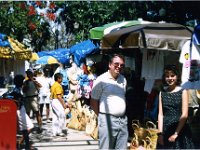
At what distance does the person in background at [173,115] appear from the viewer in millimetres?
4930

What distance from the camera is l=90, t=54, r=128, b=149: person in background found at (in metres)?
5.48

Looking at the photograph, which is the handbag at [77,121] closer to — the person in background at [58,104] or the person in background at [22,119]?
the person in background at [58,104]

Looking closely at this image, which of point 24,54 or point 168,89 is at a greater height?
point 24,54

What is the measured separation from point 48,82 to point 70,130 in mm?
3176

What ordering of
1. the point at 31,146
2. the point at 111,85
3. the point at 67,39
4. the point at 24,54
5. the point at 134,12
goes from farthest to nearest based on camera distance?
the point at 67,39, the point at 134,12, the point at 24,54, the point at 31,146, the point at 111,85

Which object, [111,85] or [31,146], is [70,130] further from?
[111,85]

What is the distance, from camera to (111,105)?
5.48m

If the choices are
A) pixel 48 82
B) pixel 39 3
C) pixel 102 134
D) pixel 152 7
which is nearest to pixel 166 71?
pixel 102 134

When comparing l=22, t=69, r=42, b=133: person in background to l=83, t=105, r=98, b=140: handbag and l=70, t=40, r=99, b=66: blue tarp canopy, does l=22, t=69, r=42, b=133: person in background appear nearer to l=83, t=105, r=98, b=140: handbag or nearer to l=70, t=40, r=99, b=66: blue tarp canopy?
l=83, t=105, r=98, b=140: handbag

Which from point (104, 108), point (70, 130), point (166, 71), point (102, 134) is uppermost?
point (166, 71)

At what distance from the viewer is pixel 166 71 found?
5.10 meters

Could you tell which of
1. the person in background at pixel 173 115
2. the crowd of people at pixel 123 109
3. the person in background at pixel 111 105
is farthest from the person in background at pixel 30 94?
the person in background at pixel 173 115

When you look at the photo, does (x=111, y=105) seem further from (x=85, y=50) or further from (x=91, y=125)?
(x=85, y=50)

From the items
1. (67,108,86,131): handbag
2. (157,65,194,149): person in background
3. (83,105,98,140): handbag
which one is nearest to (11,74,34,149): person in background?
(83,105,98,140): handbag
